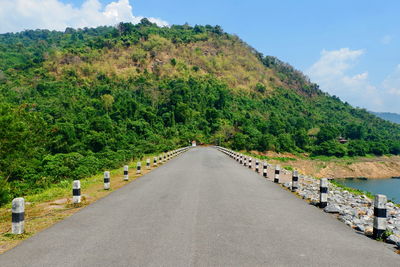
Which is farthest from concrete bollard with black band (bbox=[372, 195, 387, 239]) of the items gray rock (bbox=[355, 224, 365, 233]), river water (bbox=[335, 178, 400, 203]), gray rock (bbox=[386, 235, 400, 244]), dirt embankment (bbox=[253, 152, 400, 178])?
dirt embankment (bbox=[253, 152, 400, 178])

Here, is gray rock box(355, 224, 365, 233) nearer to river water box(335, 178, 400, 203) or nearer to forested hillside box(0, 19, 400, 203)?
forested hillside box(0, 19, 400, 203)

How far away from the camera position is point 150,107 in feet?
333

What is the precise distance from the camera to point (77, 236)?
595 cm

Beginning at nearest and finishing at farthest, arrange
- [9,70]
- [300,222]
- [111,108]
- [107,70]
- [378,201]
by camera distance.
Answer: [378,201] → [300,222] → [111,108] → [9,70] → [107,70]

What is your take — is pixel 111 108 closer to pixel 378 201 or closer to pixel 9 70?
pixel 9 70

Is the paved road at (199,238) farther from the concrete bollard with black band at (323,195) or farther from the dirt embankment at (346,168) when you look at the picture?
the dirt embankment at (346,168)

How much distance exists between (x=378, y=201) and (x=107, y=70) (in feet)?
459

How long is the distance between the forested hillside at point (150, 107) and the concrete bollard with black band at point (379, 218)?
2117 centimetres

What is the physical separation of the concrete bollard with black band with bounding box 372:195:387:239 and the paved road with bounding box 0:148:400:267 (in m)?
0.28

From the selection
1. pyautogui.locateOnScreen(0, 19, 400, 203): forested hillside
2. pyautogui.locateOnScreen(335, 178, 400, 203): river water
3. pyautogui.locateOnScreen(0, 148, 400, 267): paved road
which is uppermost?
pyautogui.locateOnScreen(0, 19, 400, 203): forested hillside

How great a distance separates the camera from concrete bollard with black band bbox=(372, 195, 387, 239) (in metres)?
6.14

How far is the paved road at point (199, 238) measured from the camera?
15.5 feet

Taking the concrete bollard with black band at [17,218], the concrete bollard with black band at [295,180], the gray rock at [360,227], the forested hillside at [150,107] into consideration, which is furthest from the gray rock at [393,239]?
the forested hillside at [150,107]

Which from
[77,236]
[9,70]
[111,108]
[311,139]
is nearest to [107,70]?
[9,70]
